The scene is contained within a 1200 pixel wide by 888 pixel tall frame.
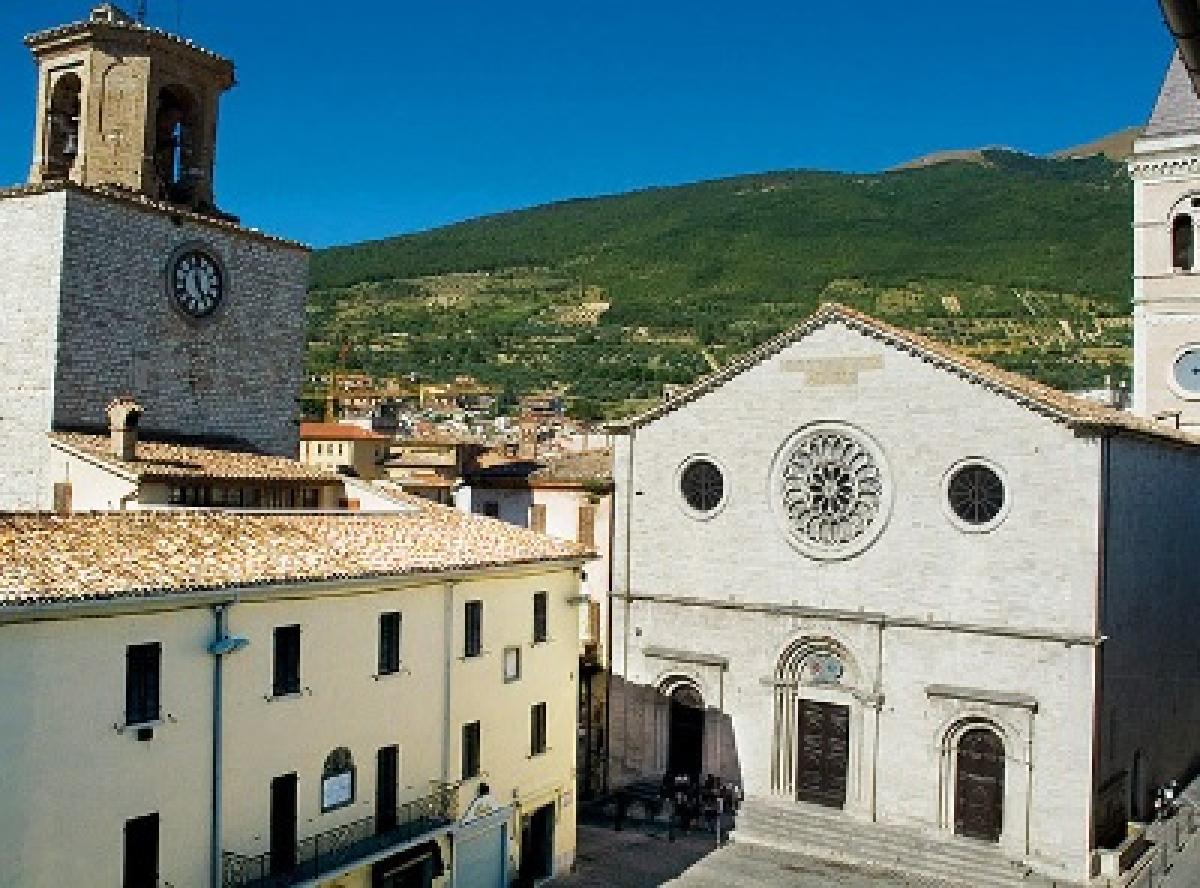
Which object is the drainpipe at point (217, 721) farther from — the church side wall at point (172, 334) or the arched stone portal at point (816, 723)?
the arched stone portal at point (816, 723)

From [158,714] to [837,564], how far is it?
1635cm

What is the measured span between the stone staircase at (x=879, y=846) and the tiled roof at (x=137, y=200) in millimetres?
17251

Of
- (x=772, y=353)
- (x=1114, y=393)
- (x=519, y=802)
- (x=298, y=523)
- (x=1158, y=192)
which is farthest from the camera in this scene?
(x=1114, y=393)

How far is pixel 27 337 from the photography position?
24.4 metres

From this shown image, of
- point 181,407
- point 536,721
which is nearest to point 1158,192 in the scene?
point 536,721

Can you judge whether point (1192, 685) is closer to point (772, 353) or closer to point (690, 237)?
point (772, 353)

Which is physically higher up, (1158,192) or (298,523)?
(1158,192)

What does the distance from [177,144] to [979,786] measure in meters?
22.5

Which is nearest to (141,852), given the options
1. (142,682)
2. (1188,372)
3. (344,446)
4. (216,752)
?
(216,752)

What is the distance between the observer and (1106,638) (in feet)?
81.4

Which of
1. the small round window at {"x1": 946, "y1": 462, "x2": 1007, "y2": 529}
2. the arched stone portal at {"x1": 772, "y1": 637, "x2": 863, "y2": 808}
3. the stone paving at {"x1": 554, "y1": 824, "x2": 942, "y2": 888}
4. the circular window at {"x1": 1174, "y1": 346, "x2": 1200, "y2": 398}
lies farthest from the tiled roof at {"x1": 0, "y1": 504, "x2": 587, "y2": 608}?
the circular window at {"x1": 1174, "y1": 346, "x2": 1200, "y2": 398}

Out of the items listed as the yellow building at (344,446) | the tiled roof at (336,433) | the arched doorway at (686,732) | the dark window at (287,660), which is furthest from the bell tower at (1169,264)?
the tiled roof at (336,433)

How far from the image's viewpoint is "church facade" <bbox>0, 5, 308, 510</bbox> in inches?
952

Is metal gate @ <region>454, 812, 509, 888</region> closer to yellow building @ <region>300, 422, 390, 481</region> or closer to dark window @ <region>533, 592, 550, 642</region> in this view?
dark window @ <region>533, 592, 550, 642</region>
